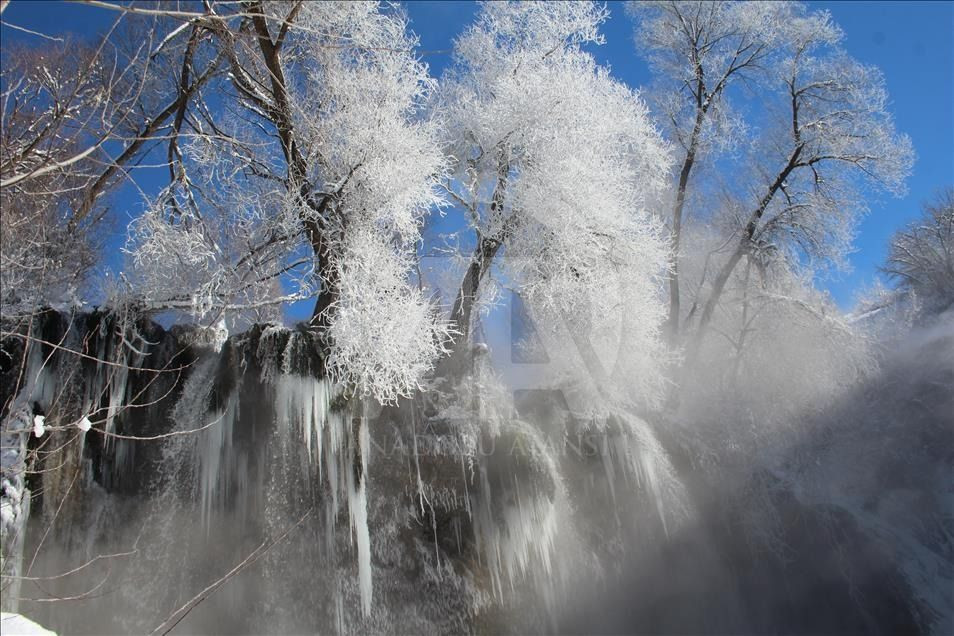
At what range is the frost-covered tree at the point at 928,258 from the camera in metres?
21.1

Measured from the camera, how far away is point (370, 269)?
823 centimetres

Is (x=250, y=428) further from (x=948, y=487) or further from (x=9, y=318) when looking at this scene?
(x=948, y=487)

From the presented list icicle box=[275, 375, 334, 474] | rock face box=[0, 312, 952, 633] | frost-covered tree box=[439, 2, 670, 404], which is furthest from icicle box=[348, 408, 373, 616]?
frost-covered tree box=[439, 2, 670, 404]

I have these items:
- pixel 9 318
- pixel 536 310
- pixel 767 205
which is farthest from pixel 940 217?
pixel 9 318

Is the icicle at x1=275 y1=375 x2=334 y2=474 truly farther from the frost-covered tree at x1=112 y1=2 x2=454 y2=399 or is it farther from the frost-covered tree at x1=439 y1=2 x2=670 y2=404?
the frost-covered tree at x1=439 y1=2 x2=670 y2=404

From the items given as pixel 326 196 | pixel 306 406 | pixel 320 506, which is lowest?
pixel 320 506

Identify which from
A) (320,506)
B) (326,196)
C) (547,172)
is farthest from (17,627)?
(547,172)

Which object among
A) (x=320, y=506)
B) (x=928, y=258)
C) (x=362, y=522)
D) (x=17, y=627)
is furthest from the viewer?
(x=928, y=258)

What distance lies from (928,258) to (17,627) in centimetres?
2781

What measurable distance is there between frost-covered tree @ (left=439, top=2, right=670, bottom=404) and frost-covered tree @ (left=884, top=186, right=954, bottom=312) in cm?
1499

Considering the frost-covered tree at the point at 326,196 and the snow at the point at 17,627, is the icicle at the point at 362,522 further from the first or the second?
the snow at the point at 17,627

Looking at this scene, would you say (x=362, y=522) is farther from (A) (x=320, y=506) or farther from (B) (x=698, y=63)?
(B) (x=698, y=63)

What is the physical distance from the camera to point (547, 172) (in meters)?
9.96

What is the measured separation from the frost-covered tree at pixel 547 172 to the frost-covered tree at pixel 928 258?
49.2 ft
